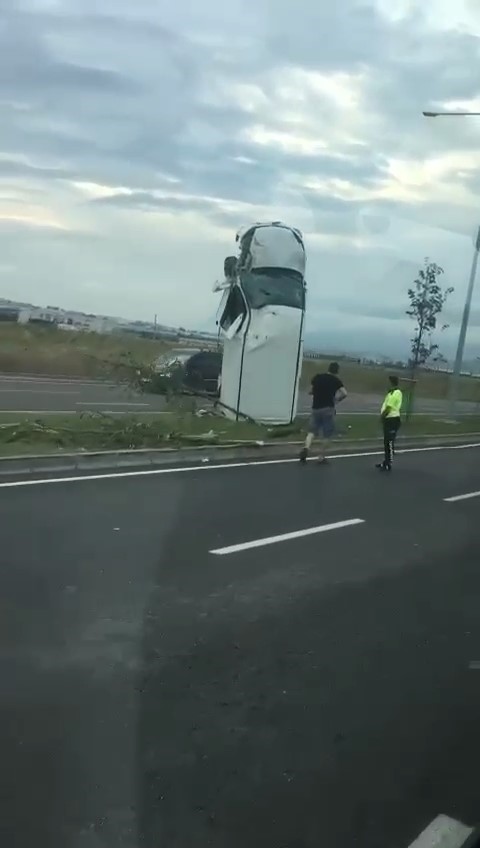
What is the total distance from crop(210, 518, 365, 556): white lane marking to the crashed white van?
11.1 meters

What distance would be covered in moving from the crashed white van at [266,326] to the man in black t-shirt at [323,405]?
5263 millimetres

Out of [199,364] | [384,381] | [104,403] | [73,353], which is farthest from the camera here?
[384,381]

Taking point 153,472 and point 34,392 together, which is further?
point 34,392

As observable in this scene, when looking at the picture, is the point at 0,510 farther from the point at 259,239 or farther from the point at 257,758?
the point at 259,239

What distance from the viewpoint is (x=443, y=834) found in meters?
4.16

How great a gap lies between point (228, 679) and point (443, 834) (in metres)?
1.93

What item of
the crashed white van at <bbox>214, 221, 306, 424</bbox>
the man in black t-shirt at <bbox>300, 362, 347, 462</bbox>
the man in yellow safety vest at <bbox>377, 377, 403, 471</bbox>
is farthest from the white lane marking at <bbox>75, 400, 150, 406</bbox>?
the man in yellow safety vest at <bbox>377, 377, 403, 471</bbox>

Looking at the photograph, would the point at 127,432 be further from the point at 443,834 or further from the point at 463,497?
the point at 443,834

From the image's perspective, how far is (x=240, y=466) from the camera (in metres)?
16.0

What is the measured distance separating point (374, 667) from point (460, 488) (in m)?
10.1

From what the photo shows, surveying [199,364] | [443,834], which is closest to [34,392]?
[199,364]

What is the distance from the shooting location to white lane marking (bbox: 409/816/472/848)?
4.04m

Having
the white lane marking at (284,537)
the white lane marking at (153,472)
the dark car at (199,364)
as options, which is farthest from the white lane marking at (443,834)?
the dark car at (199,364)

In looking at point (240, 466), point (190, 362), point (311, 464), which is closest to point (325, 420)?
point (311, 464)
